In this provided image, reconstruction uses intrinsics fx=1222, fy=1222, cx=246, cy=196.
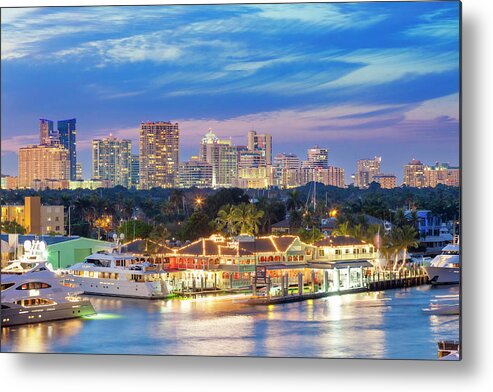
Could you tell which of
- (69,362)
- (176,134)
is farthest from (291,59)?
(69,362)

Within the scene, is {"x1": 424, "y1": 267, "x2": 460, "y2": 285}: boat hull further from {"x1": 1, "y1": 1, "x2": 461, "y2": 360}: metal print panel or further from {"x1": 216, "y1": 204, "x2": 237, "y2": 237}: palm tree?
{"x1": 216, "y1": 204, "x2": 237, "y2": 237}: palm tree

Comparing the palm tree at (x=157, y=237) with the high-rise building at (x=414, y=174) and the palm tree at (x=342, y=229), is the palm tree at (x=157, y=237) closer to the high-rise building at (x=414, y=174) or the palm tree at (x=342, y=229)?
the palm tree at (x=342, y=229)

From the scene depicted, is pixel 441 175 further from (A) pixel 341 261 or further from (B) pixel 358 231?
(A) pixel 341 261

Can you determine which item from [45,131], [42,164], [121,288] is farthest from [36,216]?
[121,288]

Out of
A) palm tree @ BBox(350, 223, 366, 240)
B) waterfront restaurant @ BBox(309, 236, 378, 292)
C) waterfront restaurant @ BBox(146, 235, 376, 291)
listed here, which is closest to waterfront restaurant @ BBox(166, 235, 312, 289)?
waterfront restaurant @ BBox(146, 235, 376, 291)

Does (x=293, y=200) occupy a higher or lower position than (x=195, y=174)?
lower

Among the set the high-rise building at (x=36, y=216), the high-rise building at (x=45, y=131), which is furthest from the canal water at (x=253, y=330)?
the high-rise building at (x=45, y=131)
